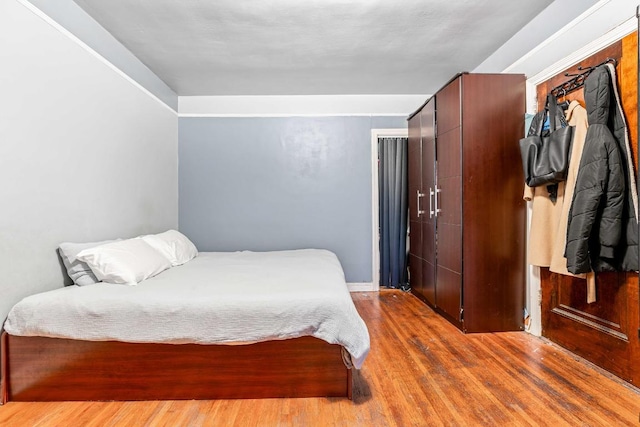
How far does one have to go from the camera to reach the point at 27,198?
6.30 feet

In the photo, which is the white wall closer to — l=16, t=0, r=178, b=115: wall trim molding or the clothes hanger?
l=16, t=0, r=178, b=115: wall trim molding

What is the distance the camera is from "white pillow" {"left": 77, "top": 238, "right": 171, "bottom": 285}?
2094mm

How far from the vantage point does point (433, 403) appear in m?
1.79

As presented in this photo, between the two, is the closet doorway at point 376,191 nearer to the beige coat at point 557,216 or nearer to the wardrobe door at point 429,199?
the wardrobe door at point 429,199

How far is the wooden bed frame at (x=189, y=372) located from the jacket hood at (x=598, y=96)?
2.07m

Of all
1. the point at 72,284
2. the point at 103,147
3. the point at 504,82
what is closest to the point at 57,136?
the point at 103,147

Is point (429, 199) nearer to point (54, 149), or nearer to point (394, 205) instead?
point (394, 205)

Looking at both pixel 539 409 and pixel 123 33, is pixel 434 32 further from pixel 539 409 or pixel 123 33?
pixel 539 409

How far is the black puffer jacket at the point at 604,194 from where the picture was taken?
6.14 ft

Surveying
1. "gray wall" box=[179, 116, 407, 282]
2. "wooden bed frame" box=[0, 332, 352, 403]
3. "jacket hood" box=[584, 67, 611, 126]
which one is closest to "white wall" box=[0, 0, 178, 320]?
"wooden bed frame" box=[0, 332, 352, 403]

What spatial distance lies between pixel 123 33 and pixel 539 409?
3865 mm

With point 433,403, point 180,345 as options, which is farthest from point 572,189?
point 180,345

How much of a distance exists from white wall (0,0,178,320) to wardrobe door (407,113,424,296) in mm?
2951

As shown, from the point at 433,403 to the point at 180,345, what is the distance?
1429 mm
